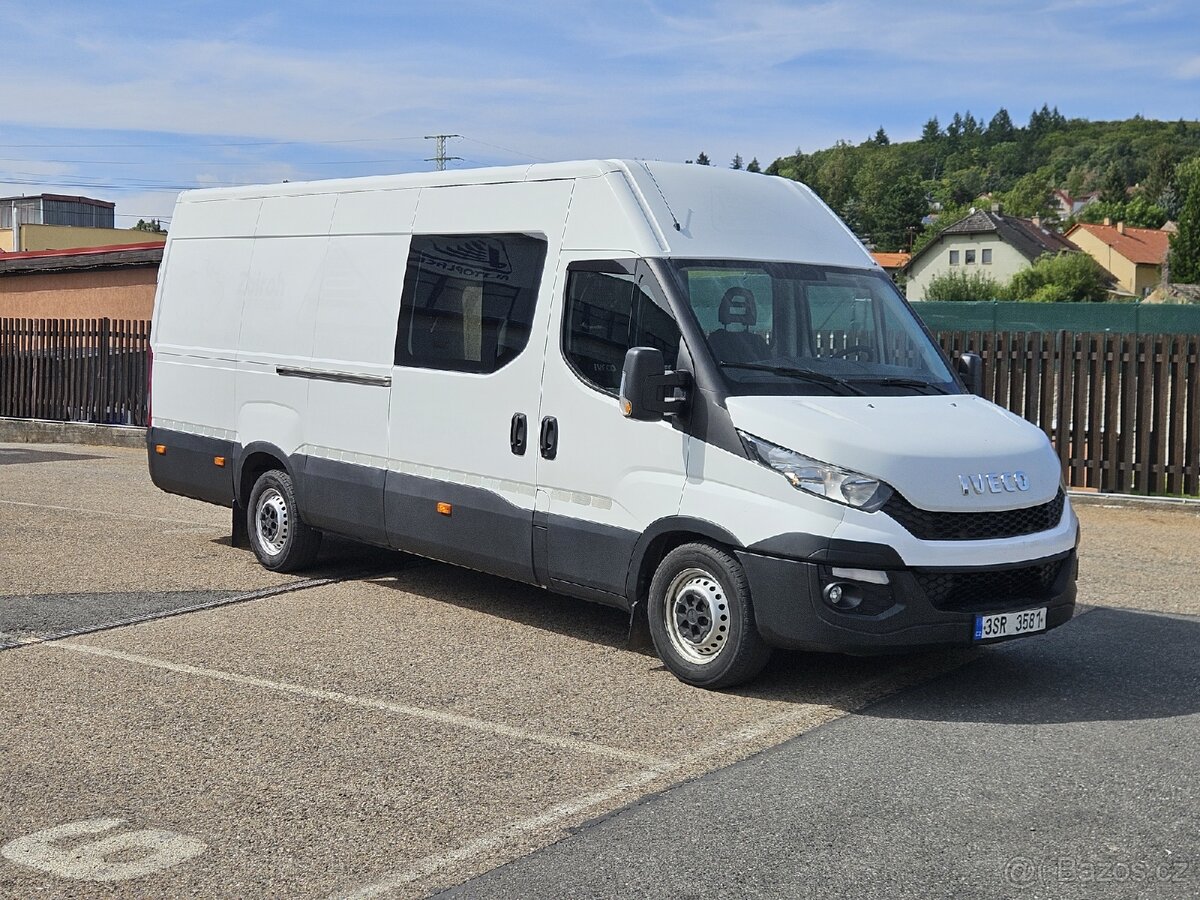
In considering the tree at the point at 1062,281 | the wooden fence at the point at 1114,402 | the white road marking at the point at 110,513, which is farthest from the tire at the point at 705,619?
the tree at the point at 1062,281

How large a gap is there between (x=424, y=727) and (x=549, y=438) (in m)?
2.02

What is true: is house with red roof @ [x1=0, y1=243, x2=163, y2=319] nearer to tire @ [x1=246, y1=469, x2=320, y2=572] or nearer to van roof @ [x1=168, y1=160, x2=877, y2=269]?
tire @ [x1=246, y1=469, x2=320, y2=572]

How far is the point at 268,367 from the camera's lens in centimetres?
1001

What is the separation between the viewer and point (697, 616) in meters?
7.13

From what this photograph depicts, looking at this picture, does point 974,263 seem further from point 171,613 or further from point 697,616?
point 697,616

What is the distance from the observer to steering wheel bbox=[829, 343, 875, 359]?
759 centimetres

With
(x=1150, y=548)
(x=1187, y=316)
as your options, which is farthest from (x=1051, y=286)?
(x=1150, y=548)

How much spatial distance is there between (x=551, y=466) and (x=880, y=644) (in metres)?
2.11

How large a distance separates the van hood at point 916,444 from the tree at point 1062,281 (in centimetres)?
8775

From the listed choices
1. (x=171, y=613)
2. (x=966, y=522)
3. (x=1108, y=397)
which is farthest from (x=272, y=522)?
(x=1108, y=397)

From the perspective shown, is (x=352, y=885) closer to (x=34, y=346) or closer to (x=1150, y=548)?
(x=1150, y=548)

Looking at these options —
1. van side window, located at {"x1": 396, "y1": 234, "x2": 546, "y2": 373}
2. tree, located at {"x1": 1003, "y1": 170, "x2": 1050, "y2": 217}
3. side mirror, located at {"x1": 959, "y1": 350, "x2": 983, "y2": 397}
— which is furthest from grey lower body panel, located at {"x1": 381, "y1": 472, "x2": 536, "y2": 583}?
tree, located at {"x1": 1003, "y1": 170, "x2": 1050, "y2": 217}

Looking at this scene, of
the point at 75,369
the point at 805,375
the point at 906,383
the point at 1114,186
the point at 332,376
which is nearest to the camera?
the point at 805,375

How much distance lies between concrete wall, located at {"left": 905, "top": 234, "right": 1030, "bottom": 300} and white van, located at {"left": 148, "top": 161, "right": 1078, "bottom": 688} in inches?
4041
